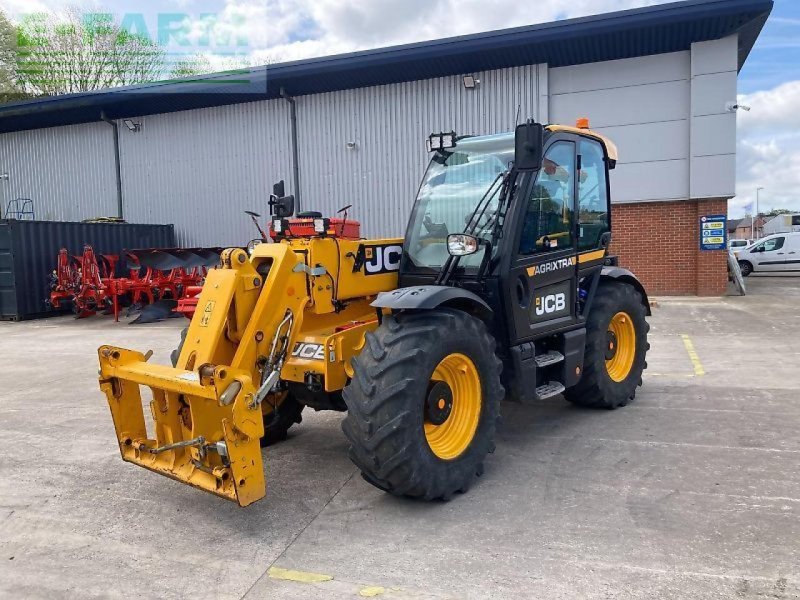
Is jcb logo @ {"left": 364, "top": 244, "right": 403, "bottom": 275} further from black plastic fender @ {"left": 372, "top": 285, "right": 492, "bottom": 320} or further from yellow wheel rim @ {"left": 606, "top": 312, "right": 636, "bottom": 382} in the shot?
yellow wheel rim @ {"left": 606, "top": 312, "right": 636, "bottom": 382}

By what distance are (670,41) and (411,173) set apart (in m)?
6.84

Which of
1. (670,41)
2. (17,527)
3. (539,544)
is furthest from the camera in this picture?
(670,41)

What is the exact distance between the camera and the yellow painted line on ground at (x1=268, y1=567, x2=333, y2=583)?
125 inches

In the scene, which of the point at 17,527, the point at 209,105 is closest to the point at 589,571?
the point at 17,527

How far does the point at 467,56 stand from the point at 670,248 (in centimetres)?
681

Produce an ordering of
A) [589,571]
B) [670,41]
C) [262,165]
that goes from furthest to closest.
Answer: [262,165]
[670,41]
[589,571]

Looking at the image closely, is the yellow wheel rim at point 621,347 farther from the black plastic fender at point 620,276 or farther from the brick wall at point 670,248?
the brick wall at point 670,248

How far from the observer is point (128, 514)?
4043 millimetres

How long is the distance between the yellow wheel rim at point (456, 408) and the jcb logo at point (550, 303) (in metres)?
1.04

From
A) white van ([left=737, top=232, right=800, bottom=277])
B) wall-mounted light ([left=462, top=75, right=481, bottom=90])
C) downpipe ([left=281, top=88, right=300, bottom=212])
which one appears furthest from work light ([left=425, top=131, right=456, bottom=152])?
white van ([left=737, top=232, right=800, bottom=277])

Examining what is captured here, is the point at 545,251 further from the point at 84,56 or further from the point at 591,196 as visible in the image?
the point at 84,56

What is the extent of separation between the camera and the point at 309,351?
434cm

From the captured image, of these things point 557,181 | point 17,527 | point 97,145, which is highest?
point 97,145

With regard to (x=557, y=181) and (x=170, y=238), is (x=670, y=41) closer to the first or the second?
(x=557, y=181)
